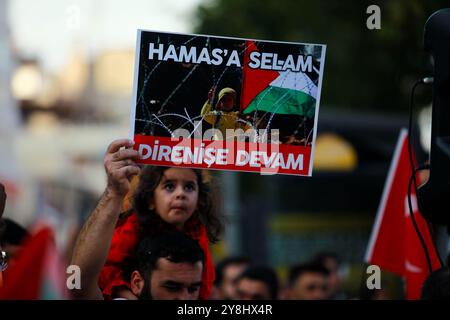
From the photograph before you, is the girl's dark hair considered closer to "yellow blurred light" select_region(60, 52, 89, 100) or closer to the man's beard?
the man's beard

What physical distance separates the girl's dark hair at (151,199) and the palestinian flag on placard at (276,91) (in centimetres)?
47

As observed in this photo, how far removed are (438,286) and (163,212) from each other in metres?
1.13

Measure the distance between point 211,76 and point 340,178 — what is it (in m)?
14.9

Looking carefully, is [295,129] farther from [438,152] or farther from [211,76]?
[438,152]

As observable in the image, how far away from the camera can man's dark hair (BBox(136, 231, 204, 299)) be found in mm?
4668

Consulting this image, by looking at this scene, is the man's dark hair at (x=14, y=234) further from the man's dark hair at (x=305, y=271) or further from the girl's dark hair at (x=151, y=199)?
the man's dark hair at (x=305, y=271)

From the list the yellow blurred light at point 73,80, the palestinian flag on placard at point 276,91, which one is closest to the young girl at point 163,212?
the palestinian flag on placard at point 276,91

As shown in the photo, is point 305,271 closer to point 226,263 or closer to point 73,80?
point 226,263

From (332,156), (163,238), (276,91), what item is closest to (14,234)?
(163,238)

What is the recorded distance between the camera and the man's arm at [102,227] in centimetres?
425

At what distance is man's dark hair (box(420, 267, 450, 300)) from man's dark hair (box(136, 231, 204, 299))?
0.92 meters

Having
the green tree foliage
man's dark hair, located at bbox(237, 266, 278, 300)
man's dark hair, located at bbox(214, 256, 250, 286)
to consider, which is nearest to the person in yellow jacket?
man's dark hair, located at bbox(237, 266, 278, 300)
